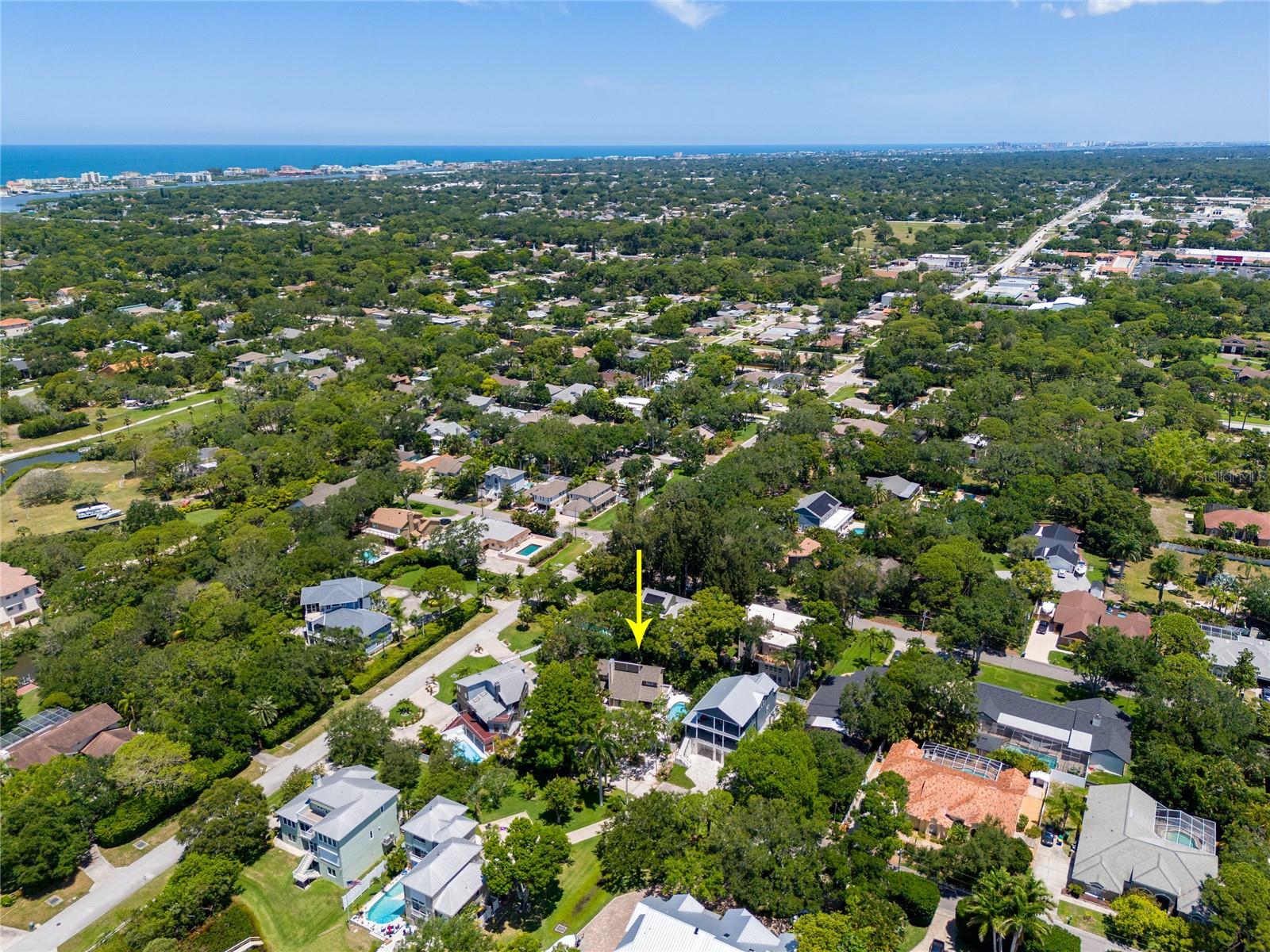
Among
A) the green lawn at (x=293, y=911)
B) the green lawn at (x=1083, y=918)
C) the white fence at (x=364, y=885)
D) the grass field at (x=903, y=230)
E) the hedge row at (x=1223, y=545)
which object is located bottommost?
the green lawn at (x=293, y=911)

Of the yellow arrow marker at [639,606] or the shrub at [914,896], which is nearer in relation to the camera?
the shrub at [914,896]

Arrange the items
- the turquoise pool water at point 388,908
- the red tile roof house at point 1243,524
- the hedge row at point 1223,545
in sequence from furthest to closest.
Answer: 1. the red tile roof house at point 1243,524
2. the hedge row at point 1223,545
3. the turquoise pool water at point 388,908

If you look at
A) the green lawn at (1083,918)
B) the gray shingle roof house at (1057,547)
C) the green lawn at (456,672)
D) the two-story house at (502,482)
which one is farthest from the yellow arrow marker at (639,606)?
the gray shingle roof house at (1057,547)

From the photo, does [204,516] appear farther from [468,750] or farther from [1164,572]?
[1164,572]

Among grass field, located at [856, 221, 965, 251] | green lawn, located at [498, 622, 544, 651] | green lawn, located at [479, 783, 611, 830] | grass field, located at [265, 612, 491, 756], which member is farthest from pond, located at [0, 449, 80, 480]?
grass field, located at [856, 221, 965, 251]

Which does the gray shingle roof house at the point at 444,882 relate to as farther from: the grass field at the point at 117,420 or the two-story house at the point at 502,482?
the grass field at the point at 117,420

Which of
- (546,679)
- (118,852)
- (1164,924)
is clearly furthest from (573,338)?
(1164,924)
